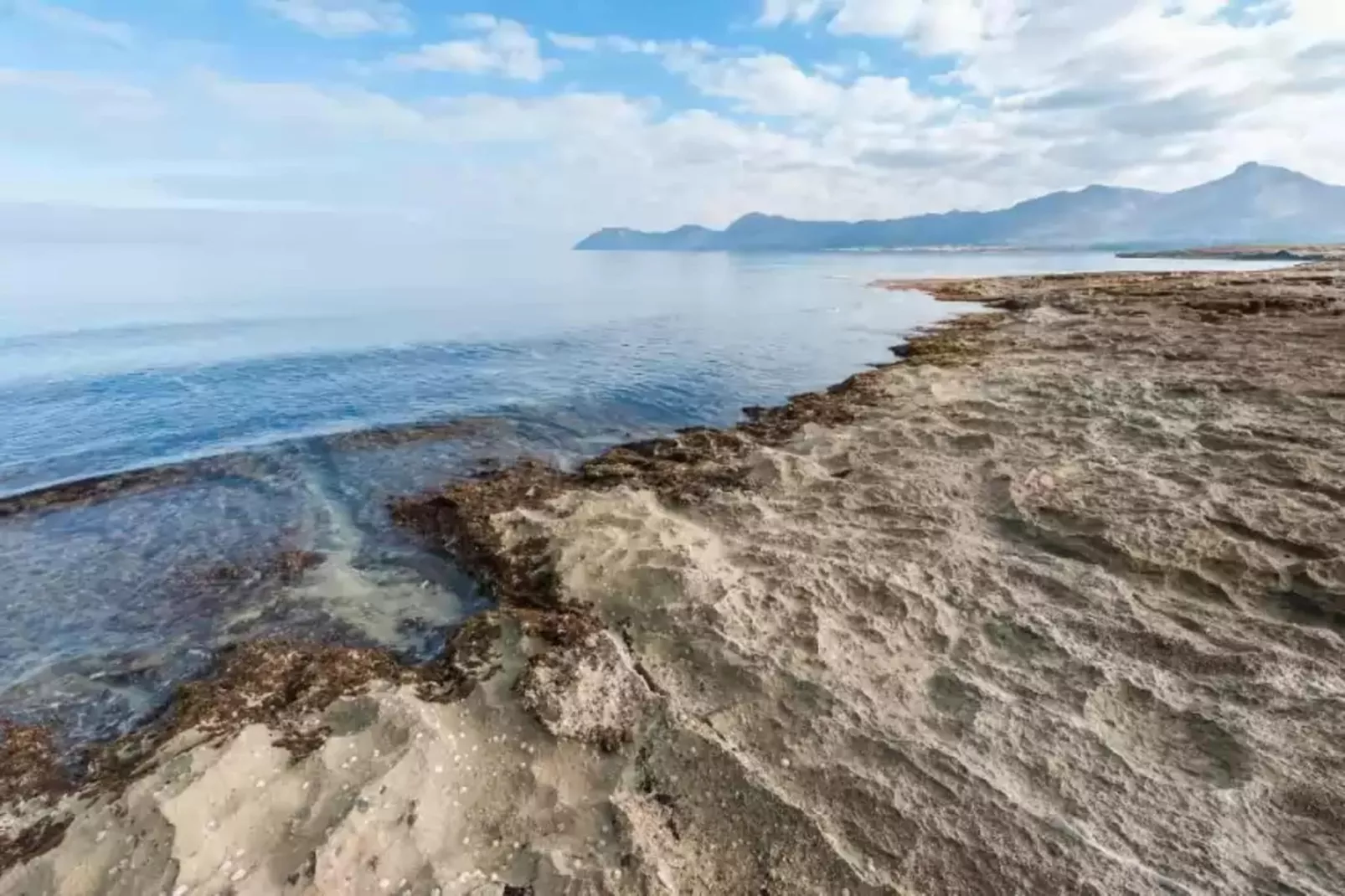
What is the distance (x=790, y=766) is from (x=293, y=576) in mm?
7348

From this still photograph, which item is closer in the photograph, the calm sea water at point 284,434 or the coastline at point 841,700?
the coastline at point 841,700

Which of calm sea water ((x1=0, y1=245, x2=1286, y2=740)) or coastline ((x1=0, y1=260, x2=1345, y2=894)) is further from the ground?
coastline ((x1=0, y1=260, x2=1345, y2=894))

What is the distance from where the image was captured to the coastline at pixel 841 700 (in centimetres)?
452

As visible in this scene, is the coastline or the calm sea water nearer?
the coastline

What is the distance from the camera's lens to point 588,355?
2939 cm

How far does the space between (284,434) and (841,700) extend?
1604cm

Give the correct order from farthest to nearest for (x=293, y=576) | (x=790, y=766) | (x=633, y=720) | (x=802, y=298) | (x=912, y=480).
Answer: (x=802, y=298)
(x=912, y=480)
(x=293, y=576)
(x=633, y=720)
(x=790, y=766)

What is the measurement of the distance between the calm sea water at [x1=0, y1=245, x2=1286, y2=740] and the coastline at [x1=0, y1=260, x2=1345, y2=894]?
1.18 m

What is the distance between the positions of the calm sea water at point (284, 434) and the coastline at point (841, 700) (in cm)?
118

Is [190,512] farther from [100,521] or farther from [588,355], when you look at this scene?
[588,355]

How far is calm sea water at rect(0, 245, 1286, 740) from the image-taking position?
8156 mm

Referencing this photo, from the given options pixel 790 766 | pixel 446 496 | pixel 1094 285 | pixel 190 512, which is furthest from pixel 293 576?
pixel 1094 285

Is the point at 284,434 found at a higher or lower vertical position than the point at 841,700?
lower

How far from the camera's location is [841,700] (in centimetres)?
588
